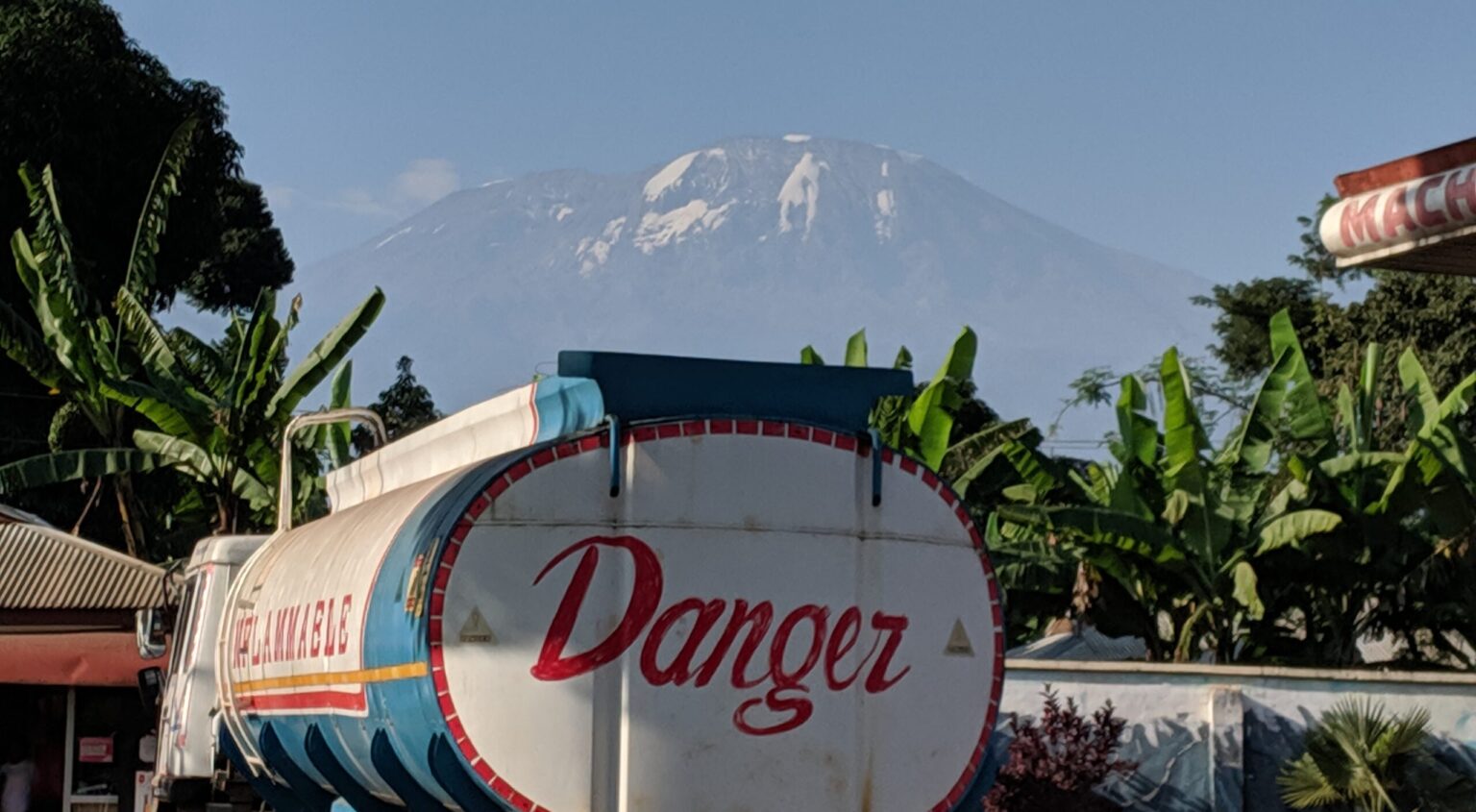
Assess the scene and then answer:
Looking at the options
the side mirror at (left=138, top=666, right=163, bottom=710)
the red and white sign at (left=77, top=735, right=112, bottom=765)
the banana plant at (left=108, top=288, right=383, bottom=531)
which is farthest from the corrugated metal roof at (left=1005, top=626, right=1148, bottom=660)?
the red and white sign at (left=77, top=735, right=112, bottom=765)

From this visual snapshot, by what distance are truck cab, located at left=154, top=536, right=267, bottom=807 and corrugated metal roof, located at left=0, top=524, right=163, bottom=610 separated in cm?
915

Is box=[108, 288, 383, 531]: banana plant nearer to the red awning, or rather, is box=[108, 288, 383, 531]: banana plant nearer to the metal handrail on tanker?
the red awning

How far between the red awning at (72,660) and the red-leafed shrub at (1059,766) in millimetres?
10363

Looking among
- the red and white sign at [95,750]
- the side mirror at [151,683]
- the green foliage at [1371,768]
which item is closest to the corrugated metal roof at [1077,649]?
the green foliage at [1371,768]

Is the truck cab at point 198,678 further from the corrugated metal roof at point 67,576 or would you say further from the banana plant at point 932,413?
the corrugated metal roof at point 67,576

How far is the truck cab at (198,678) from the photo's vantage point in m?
13.2

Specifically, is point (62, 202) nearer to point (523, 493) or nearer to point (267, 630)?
point (267, 630)

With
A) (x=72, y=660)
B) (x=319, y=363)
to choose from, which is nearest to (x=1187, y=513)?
(x=319, y=363)

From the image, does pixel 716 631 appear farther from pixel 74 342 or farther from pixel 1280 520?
pixel 74 342

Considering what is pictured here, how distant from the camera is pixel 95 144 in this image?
129 feet

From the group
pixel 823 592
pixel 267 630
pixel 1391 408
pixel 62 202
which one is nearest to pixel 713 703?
pixel 823 592

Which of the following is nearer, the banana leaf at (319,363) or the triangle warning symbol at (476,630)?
the triangle warning symbol at (476,630)

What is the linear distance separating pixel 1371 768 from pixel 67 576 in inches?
574

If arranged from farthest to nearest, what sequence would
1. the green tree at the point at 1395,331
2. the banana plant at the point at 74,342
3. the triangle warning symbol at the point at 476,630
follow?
the green tree at the point at 1395,331
the banana plant at the point at 74,342
the triangle warning symbol at the point at 476,630
